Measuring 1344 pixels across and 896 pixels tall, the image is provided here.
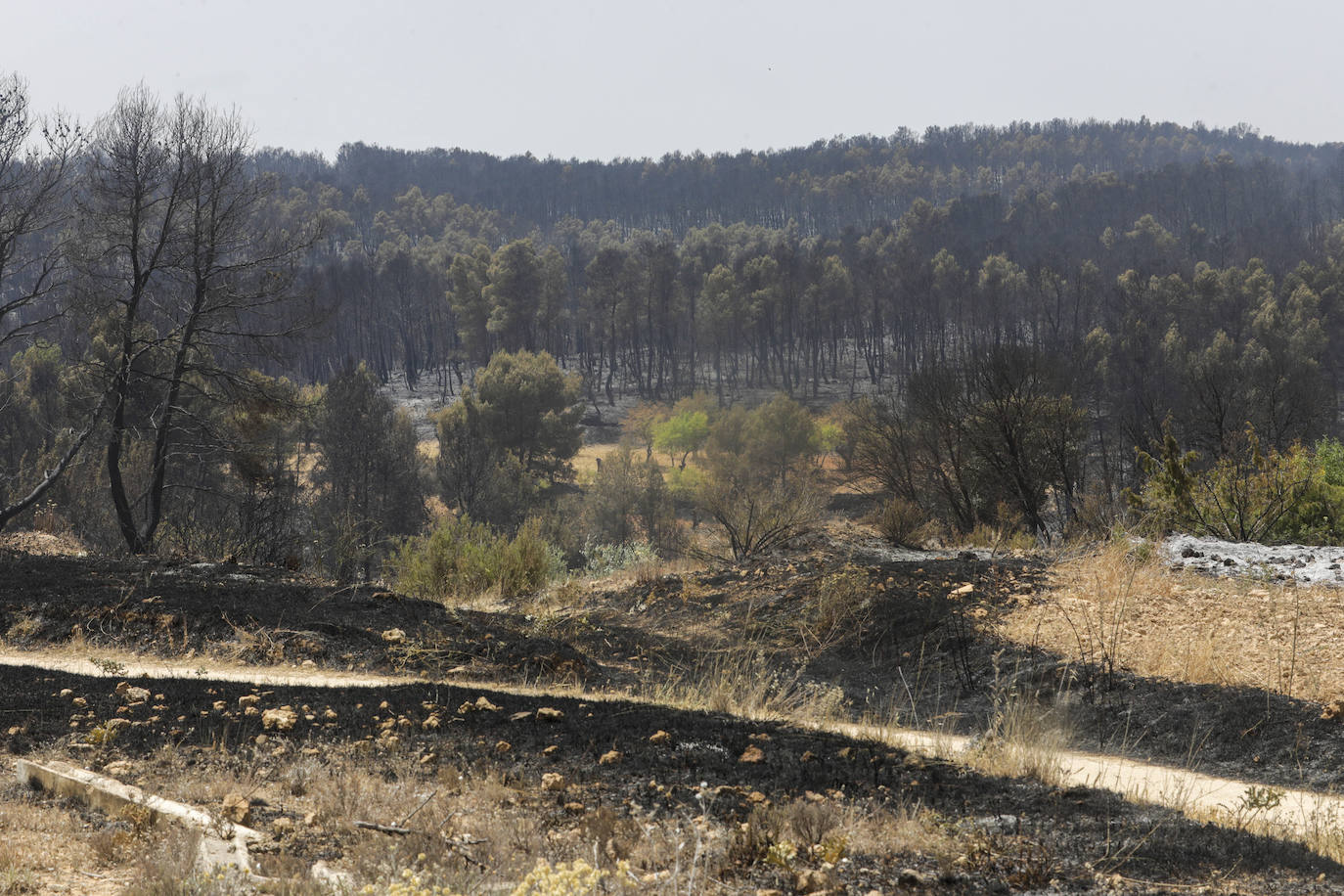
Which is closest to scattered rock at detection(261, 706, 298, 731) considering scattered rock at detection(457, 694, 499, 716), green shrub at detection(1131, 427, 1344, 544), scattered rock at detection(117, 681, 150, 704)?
scattered rock at detection(457, 694, 499, 716)

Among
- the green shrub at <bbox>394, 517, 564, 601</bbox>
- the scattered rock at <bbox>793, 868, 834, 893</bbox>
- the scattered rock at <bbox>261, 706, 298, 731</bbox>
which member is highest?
the scattered rock at <bbox>793, 868, 834, 893</bbox>

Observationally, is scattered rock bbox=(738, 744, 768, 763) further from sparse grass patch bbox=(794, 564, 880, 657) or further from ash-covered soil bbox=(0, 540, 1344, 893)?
sparse grass patch bbox=(794, 564, 880, 657)

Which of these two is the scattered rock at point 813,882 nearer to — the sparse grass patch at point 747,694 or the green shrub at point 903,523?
the sparse grass patch at point 747,694

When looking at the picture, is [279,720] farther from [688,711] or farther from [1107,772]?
[1107,772]

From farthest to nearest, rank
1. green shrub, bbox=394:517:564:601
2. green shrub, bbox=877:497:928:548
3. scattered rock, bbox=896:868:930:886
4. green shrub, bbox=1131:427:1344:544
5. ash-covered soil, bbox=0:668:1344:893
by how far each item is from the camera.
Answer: green shrub, bbox=877:497:928:548, green shrub, bbox=394:517:564:601, green shrub, bbox=1131:427:1344:544, ash-covered soil, bbox=0:668:1344:893, scattered rock, bbox=896:868:930:886

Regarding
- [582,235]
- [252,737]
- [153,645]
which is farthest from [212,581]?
[582,235]

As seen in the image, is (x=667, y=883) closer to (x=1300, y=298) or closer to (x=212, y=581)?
(x=212, y=581)

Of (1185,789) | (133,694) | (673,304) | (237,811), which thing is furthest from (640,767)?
(673,304)

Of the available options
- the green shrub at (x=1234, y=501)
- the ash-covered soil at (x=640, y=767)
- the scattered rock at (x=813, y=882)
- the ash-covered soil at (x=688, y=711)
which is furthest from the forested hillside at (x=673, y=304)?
the scattered rock at (x=813, y=882)

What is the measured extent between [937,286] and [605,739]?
306ft

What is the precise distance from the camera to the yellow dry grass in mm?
8617

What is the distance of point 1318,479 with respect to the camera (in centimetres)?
1781

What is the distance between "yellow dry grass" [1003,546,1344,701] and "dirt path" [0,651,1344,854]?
1.89 m

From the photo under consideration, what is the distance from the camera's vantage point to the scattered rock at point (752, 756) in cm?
555
